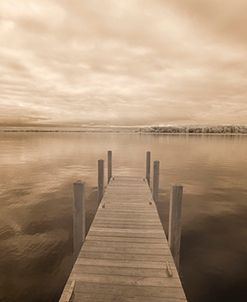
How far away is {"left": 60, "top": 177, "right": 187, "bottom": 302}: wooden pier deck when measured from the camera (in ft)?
14.4

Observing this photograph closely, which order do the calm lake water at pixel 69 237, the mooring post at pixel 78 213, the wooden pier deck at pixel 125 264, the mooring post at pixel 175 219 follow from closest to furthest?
the wooden pier deck at pixel 125 264
the mooring post at pixel 78 213
the mooring post at pixel 175 219
the calm lake water at pixel 69 237

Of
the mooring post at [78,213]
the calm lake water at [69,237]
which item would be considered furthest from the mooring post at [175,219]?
the mooring post at [78,213]

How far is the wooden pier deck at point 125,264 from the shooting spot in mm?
4383

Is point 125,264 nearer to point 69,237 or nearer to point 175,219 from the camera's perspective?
point 175,219

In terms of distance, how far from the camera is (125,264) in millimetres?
5375

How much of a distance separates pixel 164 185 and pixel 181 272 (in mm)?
12670

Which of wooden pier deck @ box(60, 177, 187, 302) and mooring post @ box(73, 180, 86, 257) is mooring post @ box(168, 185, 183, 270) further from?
mooring post @ box(73, 180, 86, 257)

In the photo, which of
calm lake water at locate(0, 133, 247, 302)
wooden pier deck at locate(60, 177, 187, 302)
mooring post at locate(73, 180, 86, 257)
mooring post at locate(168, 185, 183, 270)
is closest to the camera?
wooden pier deck at locate(60, 177, 187, 302)

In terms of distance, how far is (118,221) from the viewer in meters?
7.90

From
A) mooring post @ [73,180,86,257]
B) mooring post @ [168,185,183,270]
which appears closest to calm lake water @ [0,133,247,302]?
mooring post @ [168,185,183,270]

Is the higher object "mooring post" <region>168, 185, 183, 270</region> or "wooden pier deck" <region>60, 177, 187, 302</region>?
"mooring post" <region>168, 185, 183, 270</region>

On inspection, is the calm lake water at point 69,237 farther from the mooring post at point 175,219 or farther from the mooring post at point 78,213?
the mooring post at point 78,213

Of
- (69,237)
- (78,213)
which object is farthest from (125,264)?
(69,237)

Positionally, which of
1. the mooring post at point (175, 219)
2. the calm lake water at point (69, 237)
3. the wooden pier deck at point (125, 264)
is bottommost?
the calm lake water at point (69, 237)
